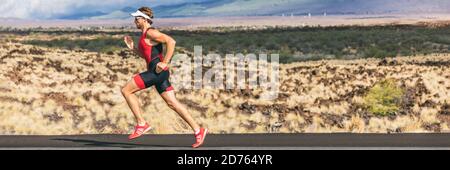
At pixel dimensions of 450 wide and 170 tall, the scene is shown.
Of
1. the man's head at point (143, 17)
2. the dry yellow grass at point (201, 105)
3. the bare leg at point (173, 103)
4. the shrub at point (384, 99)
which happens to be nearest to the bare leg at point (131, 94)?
the bare leg at point (173, 103)

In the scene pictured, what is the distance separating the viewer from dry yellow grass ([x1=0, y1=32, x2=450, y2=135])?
20500 mm

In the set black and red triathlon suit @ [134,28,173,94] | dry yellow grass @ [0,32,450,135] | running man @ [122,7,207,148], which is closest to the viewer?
running man @ [122,7,207,148]

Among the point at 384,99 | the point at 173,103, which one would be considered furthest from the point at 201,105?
the point at 173,103

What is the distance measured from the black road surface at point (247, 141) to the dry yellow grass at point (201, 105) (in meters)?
4.19

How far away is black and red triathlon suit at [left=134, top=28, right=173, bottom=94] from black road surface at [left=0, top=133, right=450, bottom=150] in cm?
72

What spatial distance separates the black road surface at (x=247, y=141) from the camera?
36.3 feet

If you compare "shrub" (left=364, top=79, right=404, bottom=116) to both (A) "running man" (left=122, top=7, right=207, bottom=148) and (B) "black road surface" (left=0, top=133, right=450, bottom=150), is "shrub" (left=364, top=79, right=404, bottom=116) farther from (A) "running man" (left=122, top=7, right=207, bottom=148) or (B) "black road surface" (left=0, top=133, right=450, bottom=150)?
(A) "running man" (left=122, top=7, right=207, bottom=148)

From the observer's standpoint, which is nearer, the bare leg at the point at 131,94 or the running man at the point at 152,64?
the running man at the point at 152,64

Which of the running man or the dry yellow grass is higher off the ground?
the running man

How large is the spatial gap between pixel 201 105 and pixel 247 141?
15262mm

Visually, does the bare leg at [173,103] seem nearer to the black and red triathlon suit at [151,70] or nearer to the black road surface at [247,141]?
the black and red triathlon suit at [151,70]

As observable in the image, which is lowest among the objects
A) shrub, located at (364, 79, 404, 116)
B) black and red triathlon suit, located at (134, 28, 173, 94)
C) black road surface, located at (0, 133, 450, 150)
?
shrub, located at (364, 79, 404, 116)

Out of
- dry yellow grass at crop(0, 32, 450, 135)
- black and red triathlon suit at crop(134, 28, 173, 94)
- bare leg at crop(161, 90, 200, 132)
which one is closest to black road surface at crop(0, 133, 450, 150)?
bare leg at crop(161, 90, 200, 132)
